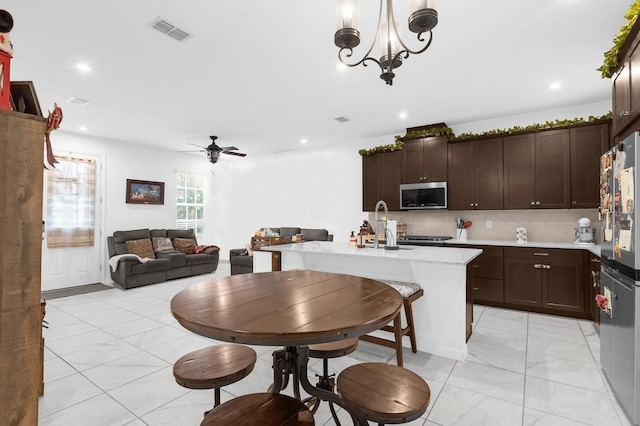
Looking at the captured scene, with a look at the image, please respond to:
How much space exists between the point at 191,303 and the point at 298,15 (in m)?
2.27

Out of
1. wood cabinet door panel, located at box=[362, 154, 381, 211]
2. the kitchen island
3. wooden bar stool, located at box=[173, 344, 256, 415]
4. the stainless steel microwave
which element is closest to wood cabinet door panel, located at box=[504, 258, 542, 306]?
the stainless steel microwave

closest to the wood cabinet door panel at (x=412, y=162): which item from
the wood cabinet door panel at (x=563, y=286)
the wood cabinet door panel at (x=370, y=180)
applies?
the wood cabinet door panel at (x=370, y=180)

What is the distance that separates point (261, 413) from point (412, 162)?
4.69m

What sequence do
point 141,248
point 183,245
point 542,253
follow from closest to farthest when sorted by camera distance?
point 542,253 → point 141,248 → point 183,245

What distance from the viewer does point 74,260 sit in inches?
227

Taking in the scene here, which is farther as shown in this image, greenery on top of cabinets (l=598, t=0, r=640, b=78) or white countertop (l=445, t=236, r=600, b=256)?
white countertop (l=445, t=236, r=600, b=256)

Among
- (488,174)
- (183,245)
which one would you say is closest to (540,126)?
(488,174)

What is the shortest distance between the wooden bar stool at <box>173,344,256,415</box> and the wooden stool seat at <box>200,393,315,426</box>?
0.21 metres

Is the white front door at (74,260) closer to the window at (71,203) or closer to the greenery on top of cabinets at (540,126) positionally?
the window at (71,203)

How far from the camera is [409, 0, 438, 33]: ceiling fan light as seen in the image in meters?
1.54

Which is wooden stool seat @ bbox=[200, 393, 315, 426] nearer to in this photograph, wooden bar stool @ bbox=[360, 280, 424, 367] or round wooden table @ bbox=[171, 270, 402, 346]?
round wooden table @ bbox=[171, 270, 402, 346]

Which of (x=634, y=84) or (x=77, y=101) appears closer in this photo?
(x=634, y=84)

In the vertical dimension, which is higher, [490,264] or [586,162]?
[586,162]

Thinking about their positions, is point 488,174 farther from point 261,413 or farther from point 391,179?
point 261,413
